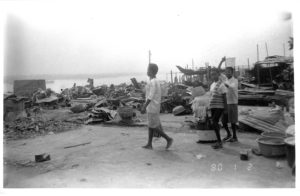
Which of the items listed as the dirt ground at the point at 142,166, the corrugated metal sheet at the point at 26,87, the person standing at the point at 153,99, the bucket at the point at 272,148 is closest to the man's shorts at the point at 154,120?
the person standing at the point at 153,99

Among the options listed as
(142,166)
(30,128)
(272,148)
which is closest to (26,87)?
(30,128)

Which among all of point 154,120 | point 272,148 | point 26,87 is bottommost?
point 272,148

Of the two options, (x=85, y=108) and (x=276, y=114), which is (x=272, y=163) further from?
(x=85, y=108)

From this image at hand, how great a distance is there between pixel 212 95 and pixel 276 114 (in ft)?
7.38

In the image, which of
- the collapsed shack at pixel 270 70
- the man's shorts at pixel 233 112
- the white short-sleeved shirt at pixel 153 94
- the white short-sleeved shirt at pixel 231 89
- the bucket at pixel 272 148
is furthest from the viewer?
the collapsed shack at pixel 270 70

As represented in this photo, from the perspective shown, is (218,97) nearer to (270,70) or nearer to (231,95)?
(231,95)

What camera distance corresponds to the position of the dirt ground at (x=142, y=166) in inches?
170

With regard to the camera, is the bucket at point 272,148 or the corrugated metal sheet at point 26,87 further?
the corrugated metal sheet at point 26,87

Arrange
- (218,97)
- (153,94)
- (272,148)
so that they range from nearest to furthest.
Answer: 1. (272,148)
2. (153,94)
3. (218,97)

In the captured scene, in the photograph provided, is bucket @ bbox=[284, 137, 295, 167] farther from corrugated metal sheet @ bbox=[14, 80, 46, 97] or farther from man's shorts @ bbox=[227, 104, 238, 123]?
corrugated metal sheet @ bbox=[14, 80, 46, 97]

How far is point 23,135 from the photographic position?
860 centimetres

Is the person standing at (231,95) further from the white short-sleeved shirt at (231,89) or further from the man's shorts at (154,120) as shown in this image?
the man's shorts at (154,120)

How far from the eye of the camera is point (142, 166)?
5027mm
